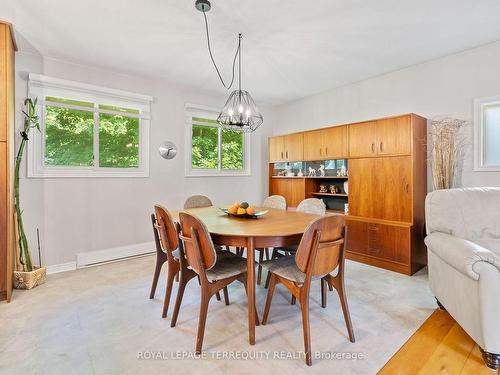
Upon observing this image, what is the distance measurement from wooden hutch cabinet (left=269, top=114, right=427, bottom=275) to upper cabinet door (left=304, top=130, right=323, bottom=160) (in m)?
0.28

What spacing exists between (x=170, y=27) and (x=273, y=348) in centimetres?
288

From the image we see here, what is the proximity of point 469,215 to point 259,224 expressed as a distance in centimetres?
178

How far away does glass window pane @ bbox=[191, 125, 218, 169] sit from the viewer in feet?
14.7

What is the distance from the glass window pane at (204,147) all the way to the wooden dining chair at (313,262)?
291 centimetres

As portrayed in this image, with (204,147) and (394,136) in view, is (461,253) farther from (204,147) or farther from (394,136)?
(204,147)

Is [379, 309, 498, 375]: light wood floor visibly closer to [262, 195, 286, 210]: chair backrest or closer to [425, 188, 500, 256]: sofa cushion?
[425, 188, 500, 256]: sofa cushion

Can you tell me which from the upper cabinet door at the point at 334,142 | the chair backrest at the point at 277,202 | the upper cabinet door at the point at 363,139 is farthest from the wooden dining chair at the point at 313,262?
the upper cabinet door at the point at 334,142

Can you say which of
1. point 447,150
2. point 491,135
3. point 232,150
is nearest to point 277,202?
point 232,150

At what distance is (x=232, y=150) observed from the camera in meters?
5.01

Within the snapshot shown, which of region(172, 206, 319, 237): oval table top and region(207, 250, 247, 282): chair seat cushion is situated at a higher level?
region(172, 206, 319, 237): oval table top

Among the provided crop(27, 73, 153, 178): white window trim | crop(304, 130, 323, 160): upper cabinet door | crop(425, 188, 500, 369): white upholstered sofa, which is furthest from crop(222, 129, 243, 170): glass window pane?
crop(425, 188, 500, 369): white upholstered sofa

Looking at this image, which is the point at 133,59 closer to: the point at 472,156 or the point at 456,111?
the point at 456,111

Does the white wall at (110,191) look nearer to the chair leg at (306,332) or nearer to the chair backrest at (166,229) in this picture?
the chair backrest at (166,229)

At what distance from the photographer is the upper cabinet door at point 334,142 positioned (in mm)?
3872
